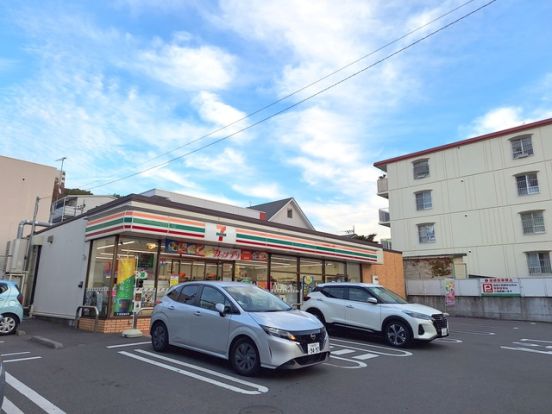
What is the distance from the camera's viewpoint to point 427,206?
31.5 m

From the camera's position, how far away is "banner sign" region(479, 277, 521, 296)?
20.2 meters

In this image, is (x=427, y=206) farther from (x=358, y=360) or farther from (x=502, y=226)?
(x=358, y=360)

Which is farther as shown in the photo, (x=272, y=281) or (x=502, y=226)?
(x=502, y=226)

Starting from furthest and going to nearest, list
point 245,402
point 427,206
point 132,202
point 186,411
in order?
point 427,206, point 132,202, point 245,402, point 186,411

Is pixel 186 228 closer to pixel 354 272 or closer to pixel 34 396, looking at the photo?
pixel 34 396

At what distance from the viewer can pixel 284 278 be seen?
1692 cm

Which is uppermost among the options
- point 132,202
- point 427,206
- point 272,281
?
point 427,206

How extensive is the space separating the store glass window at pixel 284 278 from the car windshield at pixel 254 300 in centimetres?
825

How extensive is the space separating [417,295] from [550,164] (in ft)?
42.2

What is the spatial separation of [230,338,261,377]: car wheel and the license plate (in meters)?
0.84

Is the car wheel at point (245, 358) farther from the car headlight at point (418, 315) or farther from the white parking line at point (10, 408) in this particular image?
the car headlight at point (418, 315)

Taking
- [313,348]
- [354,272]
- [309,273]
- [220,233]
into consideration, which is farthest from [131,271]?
[354,272]

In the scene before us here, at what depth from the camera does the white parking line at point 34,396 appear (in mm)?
4836

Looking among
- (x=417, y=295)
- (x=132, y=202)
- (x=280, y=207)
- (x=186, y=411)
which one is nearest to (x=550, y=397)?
(x=186, y=411)
